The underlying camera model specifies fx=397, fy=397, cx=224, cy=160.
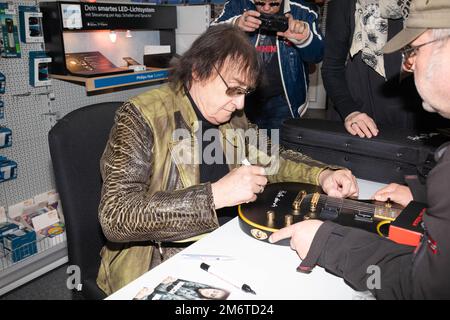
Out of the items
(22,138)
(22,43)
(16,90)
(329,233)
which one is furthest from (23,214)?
(329,233)

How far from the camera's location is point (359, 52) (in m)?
1.96

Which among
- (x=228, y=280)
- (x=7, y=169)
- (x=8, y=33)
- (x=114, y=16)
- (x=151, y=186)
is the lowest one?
(x=7, y=169)

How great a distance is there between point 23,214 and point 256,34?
1.83 m

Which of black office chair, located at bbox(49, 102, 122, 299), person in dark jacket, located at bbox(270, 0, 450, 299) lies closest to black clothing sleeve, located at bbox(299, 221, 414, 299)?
person in dark jacket, located at bbox(270, 0, 450, 299)

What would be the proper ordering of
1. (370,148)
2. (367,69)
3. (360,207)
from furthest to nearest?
(367,69)
(370,148)
(360,207)

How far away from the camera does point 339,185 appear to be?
1.37 meters

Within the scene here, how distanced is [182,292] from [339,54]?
156 centimetres

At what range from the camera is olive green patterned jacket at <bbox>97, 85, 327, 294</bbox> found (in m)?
1.11

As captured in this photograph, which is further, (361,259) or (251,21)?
(251,21)

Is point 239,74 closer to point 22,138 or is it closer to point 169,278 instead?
point 169,278

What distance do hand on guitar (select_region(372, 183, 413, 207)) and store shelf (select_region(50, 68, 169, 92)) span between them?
4.38 feet

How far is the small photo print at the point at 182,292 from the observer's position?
88cm

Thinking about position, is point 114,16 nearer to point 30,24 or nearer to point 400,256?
point 30,24

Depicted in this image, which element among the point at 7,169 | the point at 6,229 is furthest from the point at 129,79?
the point at 6,229
